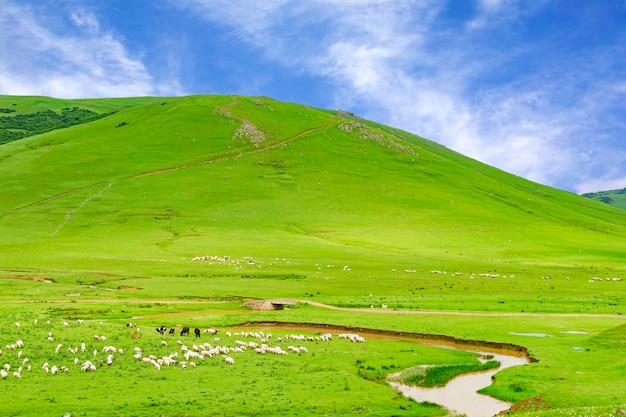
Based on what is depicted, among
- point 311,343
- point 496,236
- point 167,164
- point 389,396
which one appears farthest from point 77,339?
point 167,164

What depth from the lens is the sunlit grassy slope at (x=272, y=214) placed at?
8219 cm

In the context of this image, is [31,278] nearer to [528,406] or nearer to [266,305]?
[266,305]

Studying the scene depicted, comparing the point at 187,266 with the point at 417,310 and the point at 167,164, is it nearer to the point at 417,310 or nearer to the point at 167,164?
the point at 417,310

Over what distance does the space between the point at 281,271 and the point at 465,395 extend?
1976 inches

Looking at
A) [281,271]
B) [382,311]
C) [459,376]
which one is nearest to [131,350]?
[459,376]

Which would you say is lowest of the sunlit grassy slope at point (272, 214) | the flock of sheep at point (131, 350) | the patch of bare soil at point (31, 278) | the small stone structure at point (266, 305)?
the patch of bare soil at point (31, 278)

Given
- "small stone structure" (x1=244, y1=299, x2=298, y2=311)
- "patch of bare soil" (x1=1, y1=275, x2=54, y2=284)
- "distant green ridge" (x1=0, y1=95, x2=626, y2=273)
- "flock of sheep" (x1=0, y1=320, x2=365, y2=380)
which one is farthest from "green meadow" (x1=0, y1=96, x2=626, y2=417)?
"small stone structure" (x1=244, y1=299, x2=298, y2=311)

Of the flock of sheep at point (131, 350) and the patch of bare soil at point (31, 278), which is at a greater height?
the flock of sheep at point (131, 350)

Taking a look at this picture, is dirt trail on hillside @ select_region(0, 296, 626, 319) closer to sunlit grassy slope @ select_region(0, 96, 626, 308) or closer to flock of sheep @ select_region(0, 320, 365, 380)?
sunlit grassy slope @ select_region(0, 96, 626, 308)

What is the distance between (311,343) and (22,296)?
3365 cm

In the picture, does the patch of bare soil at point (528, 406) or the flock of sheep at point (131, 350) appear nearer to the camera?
the patch of bare soil at point (528, 406)

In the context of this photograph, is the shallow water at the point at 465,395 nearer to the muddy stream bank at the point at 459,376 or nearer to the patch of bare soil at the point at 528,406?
the muddy stream bank at the point at 459,376

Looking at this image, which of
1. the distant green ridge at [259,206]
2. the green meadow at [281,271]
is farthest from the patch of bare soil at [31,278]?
the distant green ridge at [259,206]

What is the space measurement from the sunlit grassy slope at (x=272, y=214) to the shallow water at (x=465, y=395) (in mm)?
33245
